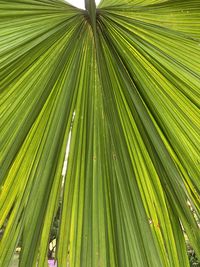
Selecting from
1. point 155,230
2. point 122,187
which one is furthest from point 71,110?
point 155,230

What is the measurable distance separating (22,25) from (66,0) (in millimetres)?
129

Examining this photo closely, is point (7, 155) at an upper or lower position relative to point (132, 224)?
upper

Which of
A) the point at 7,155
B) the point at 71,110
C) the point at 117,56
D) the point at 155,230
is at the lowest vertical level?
the point at 155,230

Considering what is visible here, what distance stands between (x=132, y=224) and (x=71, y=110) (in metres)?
0.28

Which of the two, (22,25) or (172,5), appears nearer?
(22,25)

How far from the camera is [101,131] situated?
0.79 meters

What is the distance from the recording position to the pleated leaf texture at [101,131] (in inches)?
26.8

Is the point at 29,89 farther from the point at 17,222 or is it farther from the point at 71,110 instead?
the point at 17,222

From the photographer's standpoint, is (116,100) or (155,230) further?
(116,100)

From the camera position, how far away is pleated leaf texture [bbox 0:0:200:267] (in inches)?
26.8

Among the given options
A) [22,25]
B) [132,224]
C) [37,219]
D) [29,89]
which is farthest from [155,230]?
[22,25]

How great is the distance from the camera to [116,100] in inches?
32.1

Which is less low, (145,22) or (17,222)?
(145,22)

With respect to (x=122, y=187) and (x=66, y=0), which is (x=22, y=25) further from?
(x=122, y=187)
